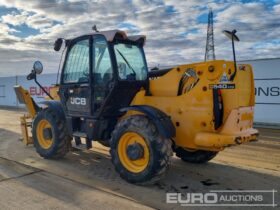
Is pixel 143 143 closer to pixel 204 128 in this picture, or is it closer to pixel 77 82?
pixel 204 128

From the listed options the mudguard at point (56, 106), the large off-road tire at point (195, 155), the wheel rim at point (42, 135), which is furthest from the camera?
the wheel rim at point (42, 135)

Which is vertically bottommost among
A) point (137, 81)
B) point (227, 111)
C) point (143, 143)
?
point (143, 143)

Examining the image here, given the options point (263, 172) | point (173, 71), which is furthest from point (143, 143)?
point (263, 172)

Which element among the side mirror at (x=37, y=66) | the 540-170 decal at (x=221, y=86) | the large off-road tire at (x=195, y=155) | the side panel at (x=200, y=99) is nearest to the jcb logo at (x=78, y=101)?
the side panel at (x=200, y=99)

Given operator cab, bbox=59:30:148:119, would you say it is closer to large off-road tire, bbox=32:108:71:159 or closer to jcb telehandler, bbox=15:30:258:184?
jcb telehandler, bbox=15:30:258:184

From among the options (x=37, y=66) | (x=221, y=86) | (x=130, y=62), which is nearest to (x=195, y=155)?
(x=221, y=86)

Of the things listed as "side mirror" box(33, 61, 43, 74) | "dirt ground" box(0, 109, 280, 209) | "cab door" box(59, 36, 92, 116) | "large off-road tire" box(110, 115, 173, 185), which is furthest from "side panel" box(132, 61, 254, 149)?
"side mirror" box(33, 61, 43, 74)

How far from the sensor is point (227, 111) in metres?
5.28

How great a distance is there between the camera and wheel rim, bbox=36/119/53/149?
7.27 m

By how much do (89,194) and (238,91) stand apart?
2.76 meters

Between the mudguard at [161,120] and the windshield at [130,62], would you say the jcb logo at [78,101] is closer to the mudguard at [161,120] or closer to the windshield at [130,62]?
the windshield at [130,62]

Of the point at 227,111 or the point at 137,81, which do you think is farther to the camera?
the point at 137,81

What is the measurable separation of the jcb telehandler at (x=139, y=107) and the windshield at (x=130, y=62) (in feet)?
0.06

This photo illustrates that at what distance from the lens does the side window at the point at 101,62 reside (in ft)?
19.9
